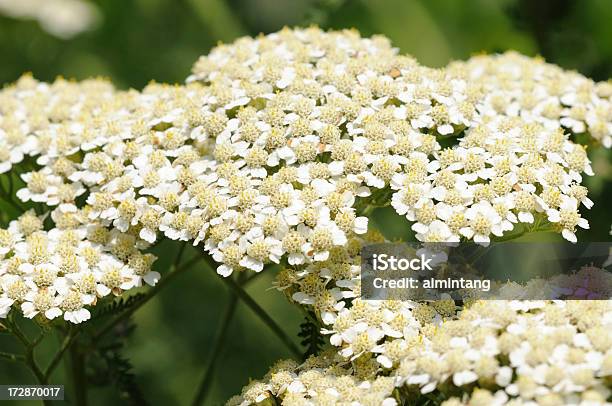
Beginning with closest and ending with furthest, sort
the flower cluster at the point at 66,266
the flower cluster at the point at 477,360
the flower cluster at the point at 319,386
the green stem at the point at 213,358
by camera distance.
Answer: the flower cluster at the point at 477,360
the flower cluster at the point at 319,386
the flower cluster at the point at 66,266
the green stem at the point at 213,358

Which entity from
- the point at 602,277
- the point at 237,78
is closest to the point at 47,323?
the point at 237,78

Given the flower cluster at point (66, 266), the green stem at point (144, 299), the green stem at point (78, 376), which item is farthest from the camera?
the green stem at point (78, 376)

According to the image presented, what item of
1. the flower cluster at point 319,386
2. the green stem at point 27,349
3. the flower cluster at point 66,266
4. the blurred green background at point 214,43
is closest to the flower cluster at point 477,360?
the flower cluster at point 319,386

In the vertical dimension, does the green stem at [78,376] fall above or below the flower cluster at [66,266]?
below

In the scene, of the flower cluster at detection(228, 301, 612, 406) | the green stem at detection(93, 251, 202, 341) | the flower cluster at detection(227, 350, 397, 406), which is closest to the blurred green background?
the green stem at detection(93, 251, 202, 341)

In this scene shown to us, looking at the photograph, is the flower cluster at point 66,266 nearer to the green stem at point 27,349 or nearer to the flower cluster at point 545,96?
the green stem at point 27,349

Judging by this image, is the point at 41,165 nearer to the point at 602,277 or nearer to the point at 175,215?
the point at 175,215

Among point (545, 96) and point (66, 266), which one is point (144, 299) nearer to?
point (66, 266)

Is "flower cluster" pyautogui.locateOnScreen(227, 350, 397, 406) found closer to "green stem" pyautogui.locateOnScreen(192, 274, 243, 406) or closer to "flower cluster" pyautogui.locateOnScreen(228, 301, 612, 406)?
"flower cluster" pyautogui.locateOnScreen(228, 301, 612, 406)
